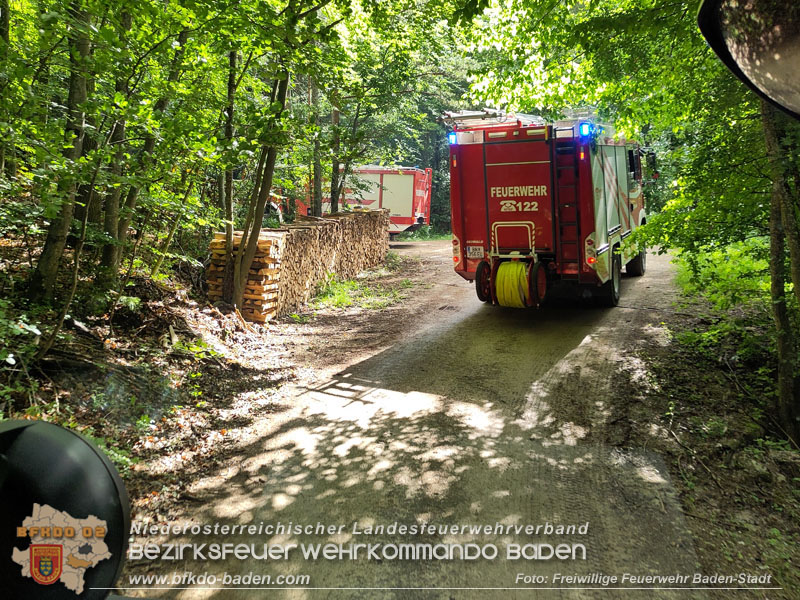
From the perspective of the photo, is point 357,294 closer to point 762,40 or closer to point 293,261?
point 293,261

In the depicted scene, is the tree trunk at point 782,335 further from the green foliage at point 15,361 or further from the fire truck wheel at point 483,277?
the green foliage at point 15,361

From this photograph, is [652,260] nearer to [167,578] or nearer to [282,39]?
[282,39]

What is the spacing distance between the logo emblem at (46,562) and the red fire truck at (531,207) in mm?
8093

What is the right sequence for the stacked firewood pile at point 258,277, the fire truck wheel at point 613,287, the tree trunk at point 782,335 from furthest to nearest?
the fire truck wheel at point 613,287 → the stacked firewood pile at point 258,277 → the tree trunk at point 782,335

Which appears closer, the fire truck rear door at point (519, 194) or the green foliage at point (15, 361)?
the green foliage at point (15, 361)

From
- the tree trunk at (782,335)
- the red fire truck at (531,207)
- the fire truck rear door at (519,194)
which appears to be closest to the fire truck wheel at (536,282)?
the red fire truck at (531,207)

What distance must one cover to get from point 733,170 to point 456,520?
4.46 m

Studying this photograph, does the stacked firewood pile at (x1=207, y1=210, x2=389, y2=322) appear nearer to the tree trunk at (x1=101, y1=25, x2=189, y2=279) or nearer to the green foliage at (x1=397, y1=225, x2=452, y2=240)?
the tree trunk at (x1=101, y1=25, x2=189, y2=279)

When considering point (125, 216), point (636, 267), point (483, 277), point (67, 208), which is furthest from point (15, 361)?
point (636, 267)

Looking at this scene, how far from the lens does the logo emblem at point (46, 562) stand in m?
0.94

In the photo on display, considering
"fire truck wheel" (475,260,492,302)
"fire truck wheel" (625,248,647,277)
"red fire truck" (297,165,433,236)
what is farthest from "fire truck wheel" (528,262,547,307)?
"red fire truck" (297,165,433,236)

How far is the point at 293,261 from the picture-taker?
396 inches

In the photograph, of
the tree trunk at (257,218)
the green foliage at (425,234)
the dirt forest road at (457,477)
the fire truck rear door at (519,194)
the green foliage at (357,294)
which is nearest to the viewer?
the dirt forest road at (457,477)

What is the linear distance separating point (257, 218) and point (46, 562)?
769cm
